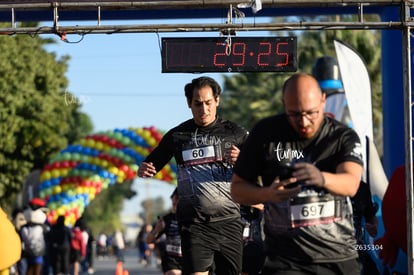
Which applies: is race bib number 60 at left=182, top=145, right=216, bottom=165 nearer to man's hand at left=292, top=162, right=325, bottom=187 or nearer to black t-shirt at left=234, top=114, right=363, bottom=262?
black t-shirt at left=234, top=114, right=363, bottom=262

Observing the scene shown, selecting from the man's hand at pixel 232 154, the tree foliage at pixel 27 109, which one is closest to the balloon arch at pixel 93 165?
the tree foliage at pixel 27 109

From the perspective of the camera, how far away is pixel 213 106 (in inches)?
403

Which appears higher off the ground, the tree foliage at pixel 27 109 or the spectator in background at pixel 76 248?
the tree foliage at pixel 27 109

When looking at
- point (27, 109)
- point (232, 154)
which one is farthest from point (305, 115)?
point (27, 109)

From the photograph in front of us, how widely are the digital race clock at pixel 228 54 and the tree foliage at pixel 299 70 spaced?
21668mm

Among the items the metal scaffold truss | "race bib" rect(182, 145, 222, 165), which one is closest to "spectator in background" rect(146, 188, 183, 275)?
the metal scaffold truss

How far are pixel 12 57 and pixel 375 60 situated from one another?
12.7 metres

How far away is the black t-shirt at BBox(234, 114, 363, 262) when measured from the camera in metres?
6.49

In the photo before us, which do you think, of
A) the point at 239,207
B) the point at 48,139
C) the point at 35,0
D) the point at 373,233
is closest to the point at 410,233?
the point at 373,233

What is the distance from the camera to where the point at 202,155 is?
10.2 m

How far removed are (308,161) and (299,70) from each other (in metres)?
36.3

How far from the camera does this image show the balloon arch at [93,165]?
3075 centimetres

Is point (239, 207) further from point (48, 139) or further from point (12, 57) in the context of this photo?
point (48, 139)

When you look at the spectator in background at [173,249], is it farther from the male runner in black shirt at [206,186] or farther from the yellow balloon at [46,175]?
the yellow balloon at [46,175]
